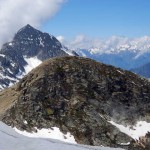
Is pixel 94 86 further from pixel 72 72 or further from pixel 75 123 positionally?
pixel 75 123

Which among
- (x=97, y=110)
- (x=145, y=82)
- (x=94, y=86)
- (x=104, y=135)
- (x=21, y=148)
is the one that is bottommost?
(x=21, y=148)

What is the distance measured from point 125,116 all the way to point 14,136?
67.9 meters

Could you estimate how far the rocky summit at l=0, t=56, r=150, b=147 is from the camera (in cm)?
6788

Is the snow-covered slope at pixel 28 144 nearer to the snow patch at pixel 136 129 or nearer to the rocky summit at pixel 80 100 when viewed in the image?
the rocky summit at pixel 80 100

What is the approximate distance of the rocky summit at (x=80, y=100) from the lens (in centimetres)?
6788

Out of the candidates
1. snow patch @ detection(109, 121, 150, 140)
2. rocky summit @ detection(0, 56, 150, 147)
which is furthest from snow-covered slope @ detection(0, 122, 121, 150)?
snow patch @ detection(109, 121, 150, 140)

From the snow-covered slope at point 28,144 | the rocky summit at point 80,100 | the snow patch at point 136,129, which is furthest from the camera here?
the snow patch at point 136,129

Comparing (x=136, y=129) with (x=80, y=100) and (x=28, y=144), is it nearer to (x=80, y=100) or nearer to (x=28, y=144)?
(x=80, y=100)

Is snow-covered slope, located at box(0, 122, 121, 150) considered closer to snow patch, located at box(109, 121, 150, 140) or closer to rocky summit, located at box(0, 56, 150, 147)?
rocky summit, located at box(0, 56, 150, 147)

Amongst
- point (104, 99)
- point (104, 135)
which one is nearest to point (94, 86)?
point (104, 99)

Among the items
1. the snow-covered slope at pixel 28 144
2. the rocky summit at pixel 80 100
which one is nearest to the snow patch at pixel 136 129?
the rocky summit at pixel 80 100

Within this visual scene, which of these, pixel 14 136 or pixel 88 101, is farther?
pixel 88 101

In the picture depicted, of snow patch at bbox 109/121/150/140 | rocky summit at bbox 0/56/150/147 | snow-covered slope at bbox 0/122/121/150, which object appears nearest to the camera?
snow-covered slope at bbox 0/122/121/150

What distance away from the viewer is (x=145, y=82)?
86.3 metres
